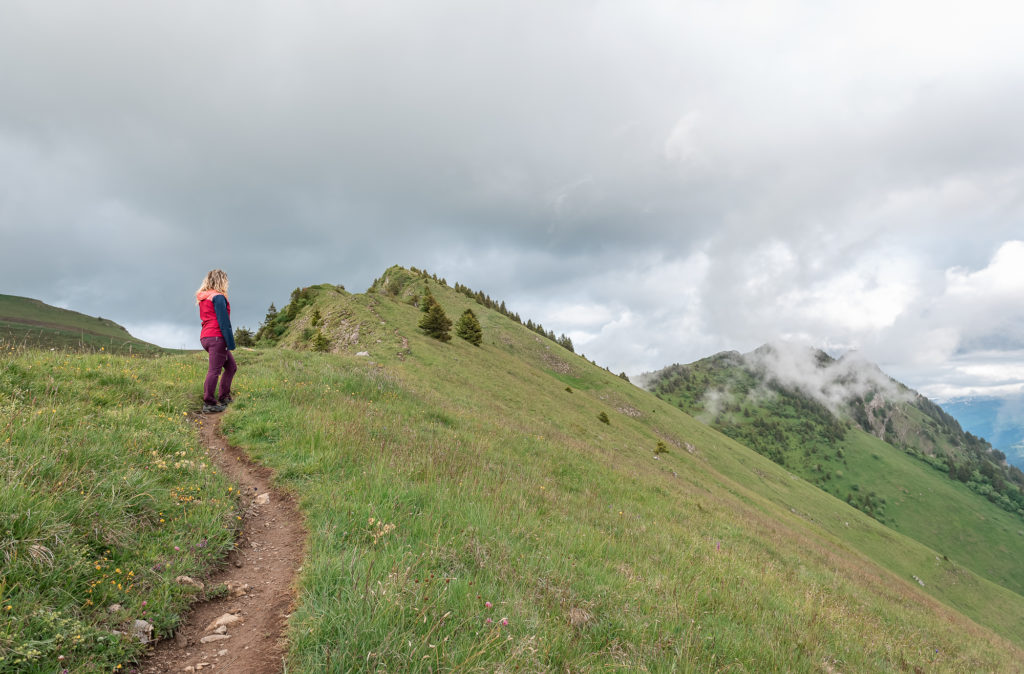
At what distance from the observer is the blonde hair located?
35.4 feet

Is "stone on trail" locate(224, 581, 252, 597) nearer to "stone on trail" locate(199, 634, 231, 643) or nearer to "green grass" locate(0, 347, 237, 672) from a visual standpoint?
"green grass" locate(0, 347, 237, 672)

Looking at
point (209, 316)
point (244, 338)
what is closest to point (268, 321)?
point (244, 338)

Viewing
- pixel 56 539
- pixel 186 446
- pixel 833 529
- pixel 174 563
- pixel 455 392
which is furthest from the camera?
pixel 833 529

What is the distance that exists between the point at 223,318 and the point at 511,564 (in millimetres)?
10059

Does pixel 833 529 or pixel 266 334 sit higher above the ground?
pixel 266 334

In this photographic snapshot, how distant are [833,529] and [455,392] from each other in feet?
197

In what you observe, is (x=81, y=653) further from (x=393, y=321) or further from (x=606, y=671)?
(x=393, y=321)

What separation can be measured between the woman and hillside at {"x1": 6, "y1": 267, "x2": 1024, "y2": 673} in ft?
2.06

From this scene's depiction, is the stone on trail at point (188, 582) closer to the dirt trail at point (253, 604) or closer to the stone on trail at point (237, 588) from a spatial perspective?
the dirt trail at point (253, 604)

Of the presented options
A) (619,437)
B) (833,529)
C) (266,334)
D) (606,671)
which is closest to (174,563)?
(606,671)

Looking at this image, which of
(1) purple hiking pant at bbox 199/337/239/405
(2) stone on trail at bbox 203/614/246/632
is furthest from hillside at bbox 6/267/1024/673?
(1) purple hiking pant at bbox 199/337/239/405

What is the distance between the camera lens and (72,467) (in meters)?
4.84

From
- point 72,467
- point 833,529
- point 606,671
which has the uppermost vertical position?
point 72,467

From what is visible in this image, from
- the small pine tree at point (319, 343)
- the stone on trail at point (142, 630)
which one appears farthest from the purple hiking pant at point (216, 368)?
the small pine tree at point (319, 343)
